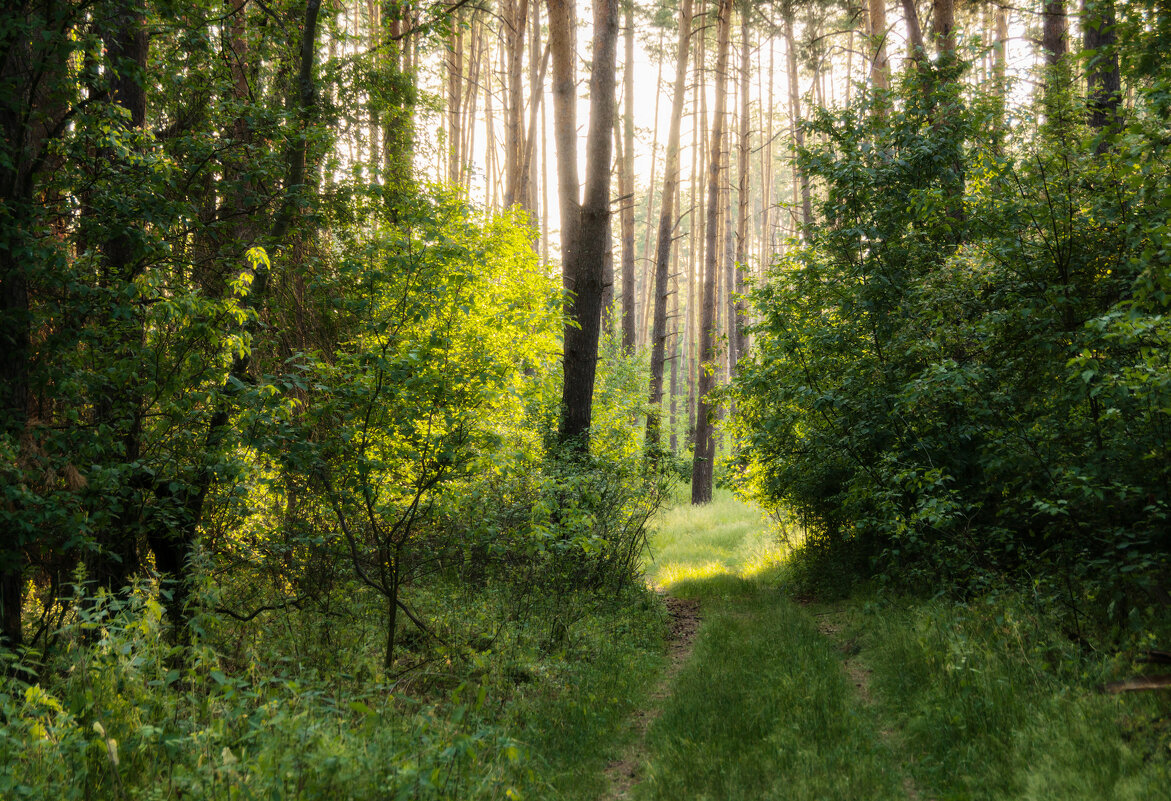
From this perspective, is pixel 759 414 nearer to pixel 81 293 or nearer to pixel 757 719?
pixel 757 719

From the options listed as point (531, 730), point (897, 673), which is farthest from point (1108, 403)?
point (531, 730)

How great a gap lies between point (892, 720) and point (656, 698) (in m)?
1.98

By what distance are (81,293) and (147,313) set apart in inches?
22.7

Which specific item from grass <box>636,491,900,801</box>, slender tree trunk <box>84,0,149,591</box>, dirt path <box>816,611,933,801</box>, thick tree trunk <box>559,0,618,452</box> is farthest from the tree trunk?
slender tree trunk <box>84,0,149,591</box>

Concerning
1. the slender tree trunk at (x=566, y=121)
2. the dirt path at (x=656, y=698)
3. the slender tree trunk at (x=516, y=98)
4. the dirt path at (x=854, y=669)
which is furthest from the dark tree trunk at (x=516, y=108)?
the dirt path at (x=854, y=669)

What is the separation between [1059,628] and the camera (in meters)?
4.89

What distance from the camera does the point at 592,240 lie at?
10.1 m

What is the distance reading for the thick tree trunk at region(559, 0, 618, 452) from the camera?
10125mm

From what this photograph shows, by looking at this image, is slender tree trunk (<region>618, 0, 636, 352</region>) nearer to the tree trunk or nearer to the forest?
the tree trunk

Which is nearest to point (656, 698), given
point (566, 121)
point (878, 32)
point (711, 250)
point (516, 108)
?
point (566, 121)

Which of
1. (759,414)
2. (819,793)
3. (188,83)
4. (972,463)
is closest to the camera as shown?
(819,793)

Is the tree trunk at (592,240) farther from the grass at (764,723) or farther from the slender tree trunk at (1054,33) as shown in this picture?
the slender tree trunk at (1054,33)

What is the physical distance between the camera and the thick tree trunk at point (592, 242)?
10.1 metres

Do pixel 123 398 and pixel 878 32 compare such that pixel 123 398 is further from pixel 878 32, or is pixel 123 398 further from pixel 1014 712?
pixel 878 32
